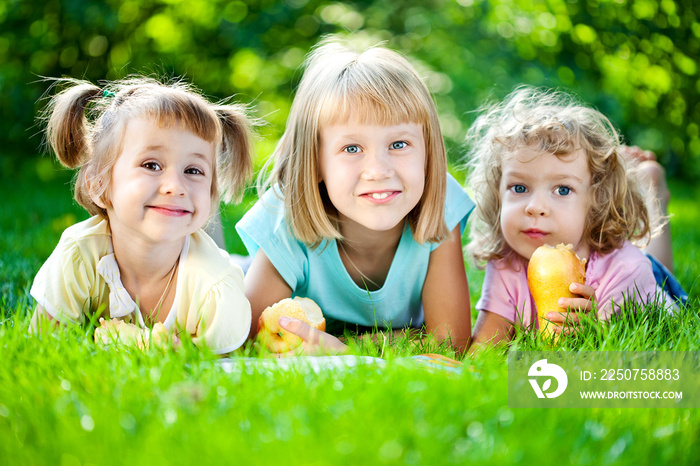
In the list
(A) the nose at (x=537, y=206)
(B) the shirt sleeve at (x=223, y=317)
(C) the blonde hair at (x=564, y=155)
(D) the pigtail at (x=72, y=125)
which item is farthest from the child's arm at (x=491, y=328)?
(D) the pigtail at (x=72, y=125)

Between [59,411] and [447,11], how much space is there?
9090mm

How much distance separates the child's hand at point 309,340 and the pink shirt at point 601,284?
30.7 inches

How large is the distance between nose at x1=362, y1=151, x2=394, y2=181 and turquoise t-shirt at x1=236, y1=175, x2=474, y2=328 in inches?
19.6

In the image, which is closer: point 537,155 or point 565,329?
point 565,329

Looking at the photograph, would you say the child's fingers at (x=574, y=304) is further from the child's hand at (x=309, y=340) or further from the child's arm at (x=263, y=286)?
the child's arm at (x=263, y=286)

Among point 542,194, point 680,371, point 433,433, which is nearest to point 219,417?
point 433,433

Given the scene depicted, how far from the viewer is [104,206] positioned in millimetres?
2557

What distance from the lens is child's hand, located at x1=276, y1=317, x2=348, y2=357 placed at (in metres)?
2.34

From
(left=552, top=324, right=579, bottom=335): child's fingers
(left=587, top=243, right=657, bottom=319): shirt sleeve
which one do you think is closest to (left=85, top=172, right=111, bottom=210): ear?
(left=552, top=324, right=579, bottom=335): child's fingers

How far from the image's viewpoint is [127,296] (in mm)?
2521

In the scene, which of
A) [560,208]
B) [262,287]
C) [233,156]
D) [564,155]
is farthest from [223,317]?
[564,155]

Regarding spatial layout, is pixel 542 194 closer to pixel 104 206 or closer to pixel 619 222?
pixel 619 222

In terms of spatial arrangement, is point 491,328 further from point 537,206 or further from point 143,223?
point 143,223
